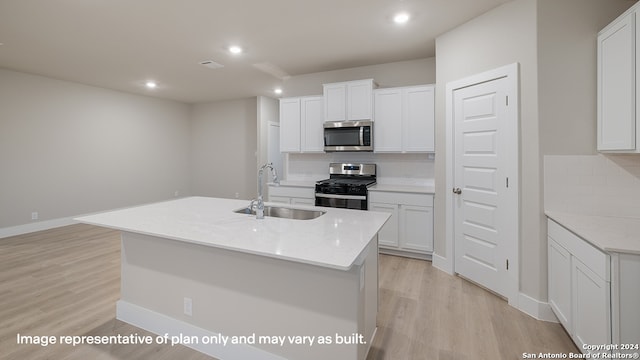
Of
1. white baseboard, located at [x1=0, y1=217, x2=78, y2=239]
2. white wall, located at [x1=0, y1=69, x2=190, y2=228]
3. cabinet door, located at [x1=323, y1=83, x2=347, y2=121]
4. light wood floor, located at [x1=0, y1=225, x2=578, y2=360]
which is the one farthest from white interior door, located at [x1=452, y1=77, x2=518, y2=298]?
white wall, located at [x1=0, y1=69, x2=190, y2=228]

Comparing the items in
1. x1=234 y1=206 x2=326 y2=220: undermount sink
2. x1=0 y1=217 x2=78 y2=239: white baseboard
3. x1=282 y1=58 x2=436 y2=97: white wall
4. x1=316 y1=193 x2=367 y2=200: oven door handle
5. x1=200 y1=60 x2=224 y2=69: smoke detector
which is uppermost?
x1=200 y1=60 x2=224 y2=69: smoke detector

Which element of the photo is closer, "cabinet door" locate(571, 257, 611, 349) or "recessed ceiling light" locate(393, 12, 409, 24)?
"cabinet door" locate(571, 257, 611, 349)

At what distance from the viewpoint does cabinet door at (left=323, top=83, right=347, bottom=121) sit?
4387mm

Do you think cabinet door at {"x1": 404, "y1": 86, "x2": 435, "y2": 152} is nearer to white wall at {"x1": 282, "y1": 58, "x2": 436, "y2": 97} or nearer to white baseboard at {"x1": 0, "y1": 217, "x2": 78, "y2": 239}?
white wall at {"x1": 282, "y1": 58, "x2": 436, "y2": 97}

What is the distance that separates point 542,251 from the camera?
2461 millimetres

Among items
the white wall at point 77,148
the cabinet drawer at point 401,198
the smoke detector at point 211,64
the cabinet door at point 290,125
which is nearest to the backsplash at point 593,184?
the cabinet drawer at point 401,198

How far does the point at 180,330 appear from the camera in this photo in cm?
211

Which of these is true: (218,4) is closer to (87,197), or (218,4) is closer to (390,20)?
(390,20)

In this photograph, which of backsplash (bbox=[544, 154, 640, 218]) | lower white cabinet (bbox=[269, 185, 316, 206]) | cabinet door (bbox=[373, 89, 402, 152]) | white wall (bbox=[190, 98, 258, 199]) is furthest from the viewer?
white wall (bbox=[190, 98, 258, 199])

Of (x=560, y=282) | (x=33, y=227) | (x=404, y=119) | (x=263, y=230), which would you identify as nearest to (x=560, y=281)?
(x=560, y=282)

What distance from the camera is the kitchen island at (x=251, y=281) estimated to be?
5.16 feet

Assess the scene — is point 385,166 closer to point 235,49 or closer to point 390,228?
point 390,228

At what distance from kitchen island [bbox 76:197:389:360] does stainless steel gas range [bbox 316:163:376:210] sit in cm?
170

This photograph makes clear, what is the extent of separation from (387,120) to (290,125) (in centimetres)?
→ 164
